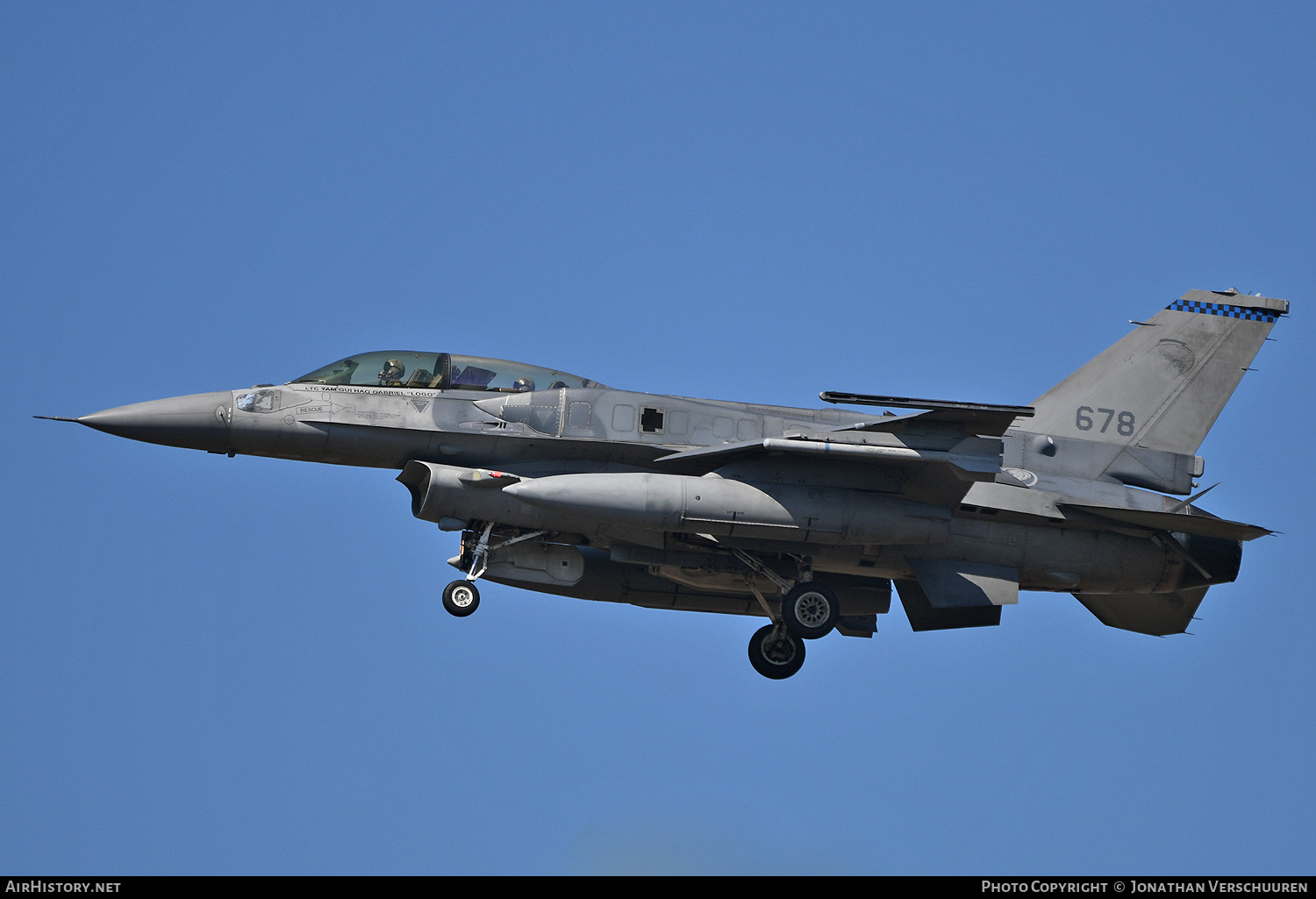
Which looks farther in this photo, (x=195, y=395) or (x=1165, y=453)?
(x=1165, y=453)

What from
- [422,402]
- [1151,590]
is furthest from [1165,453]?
[422,402]

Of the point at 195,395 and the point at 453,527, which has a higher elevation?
the point at 195,395

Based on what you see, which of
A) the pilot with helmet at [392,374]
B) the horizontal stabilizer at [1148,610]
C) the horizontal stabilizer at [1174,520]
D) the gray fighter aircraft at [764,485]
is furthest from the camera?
the horizontal stabilizer at [1148,610]

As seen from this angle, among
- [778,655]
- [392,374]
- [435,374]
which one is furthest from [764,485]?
[392,374]

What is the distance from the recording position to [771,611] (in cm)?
1972

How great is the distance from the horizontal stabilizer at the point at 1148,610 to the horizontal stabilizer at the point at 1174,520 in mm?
1360

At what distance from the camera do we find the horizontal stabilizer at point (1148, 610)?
2044 centimetres

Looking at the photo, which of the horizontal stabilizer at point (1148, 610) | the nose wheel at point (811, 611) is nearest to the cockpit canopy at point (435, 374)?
the nose wheel at point (811, 611)

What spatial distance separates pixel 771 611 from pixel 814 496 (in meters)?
2.52

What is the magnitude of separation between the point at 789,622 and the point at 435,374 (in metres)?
5.17

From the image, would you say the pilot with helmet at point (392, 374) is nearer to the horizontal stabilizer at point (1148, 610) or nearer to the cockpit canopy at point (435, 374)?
the cockpit canopy at point (435, 374)

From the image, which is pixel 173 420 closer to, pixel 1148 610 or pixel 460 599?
pixel 460 599
